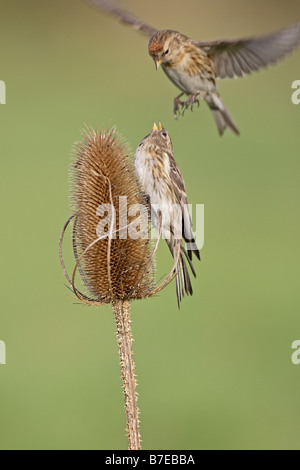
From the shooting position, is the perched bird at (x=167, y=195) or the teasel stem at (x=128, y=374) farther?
the perched bird at (x=167, y=195)

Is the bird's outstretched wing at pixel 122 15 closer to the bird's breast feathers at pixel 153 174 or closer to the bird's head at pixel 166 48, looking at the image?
the bird's head at pixel 166 48

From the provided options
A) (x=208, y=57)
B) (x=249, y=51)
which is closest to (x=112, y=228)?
(x=249, y=51)

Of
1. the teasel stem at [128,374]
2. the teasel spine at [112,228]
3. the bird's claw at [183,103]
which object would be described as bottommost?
the teasel stem at [128,374]

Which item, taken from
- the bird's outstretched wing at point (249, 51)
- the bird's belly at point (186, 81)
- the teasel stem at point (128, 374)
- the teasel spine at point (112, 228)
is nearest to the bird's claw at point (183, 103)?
the bird's belly at point (186, 81)

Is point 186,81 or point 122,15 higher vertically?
point 122,15

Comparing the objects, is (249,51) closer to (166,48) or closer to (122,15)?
(166,48)

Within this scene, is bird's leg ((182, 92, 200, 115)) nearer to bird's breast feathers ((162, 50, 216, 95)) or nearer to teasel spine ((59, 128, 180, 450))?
bird's breast feathers ((162, 50, 216, 95))

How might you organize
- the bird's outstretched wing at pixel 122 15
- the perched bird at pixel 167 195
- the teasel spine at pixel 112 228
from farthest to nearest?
the bird's outstretched wing at pixel 122 15 < the perched bird at pixel 167 195 < the teasel spine at pixel 112 228
